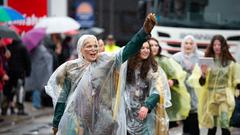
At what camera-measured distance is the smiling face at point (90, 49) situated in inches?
267

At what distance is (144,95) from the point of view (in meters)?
7.60

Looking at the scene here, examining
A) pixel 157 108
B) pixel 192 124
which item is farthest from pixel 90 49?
pixel 192 124

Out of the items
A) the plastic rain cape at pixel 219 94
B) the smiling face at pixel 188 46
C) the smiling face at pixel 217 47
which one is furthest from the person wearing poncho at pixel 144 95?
the smiling face at pixel 188 46

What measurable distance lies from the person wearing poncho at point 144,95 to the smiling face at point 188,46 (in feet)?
14.0

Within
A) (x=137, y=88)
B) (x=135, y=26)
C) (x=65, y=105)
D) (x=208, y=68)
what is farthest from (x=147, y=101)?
(x=135, y=26)

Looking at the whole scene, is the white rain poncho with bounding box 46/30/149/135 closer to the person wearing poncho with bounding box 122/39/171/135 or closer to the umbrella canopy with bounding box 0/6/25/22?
the person wearing poncho with bounding box 122/39/171/135

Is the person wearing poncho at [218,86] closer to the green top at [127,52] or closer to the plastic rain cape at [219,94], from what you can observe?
the plastic rain cape at [219,94]

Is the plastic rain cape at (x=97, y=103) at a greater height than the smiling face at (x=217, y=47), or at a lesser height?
lesser

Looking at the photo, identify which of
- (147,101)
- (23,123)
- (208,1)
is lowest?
(23,123)

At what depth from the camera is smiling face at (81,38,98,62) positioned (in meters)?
6.79

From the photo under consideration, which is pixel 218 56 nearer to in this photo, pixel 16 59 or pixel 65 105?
pixel 65 105

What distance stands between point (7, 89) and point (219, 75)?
632cm

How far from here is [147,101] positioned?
24.5 feet

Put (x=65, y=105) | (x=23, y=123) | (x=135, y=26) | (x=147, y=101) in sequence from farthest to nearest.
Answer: (x=135, y=26) < (x=23, y=123) < (x=147, y=101) < (x=65, y=105)
